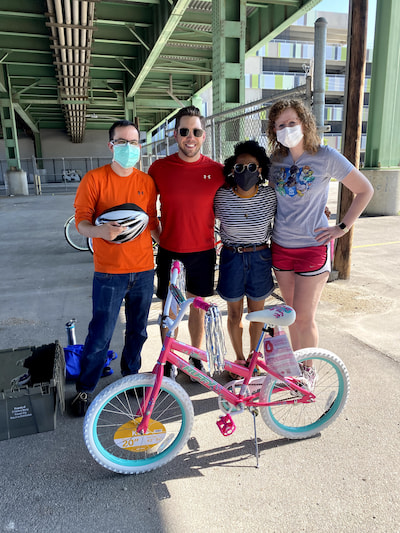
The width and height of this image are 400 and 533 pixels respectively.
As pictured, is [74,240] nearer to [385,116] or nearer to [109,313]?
[109,313]

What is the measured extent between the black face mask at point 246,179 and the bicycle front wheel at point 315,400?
1216 millimetres

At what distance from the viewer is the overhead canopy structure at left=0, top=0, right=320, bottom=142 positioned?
38.2 feet

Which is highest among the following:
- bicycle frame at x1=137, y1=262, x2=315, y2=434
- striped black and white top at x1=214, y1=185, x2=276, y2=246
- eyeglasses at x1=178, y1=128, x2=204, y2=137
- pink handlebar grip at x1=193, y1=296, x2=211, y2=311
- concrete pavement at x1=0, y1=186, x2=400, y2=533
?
eyeglasses at x1=178, y1=128, x2=204, y2=137

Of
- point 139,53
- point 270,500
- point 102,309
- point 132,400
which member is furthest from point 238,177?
point 139,53

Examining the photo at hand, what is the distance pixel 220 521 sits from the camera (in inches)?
79.7

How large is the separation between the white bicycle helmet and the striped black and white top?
2.28 ft

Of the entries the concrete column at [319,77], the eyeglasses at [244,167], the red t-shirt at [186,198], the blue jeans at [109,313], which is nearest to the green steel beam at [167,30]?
the concrete column at [319,77]

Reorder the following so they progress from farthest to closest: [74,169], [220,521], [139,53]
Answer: [74,169] < [139,53] < [220,521]

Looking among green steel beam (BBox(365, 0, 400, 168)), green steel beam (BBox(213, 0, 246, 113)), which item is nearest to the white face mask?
green steel beam (BBox(213, 0, 246, 113))

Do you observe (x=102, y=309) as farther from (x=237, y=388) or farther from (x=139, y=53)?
(x=139, y=53)

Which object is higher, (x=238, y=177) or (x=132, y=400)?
(x=238, y=177)

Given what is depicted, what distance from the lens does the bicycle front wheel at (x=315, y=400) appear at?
254 cm

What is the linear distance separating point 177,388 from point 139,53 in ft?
57.2

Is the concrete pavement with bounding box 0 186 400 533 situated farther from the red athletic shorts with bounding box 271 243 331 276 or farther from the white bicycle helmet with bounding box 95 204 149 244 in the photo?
the white bicycle helmet with bounding box 95 204 149 244
